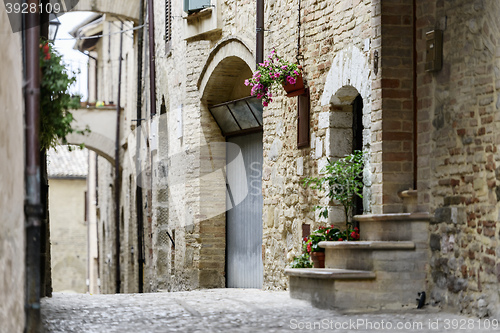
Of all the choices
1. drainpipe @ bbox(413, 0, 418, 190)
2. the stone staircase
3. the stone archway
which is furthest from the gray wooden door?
drainpipe @ bbox(413, 0, 418, 190)

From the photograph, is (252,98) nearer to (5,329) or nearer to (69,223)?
(5,329)

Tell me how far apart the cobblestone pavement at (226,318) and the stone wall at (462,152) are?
0.34 m

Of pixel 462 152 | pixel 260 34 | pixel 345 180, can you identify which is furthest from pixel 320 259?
pixel 260 34

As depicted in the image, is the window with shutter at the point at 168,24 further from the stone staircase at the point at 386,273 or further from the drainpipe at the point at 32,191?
the drainpipe at the point at 32,191

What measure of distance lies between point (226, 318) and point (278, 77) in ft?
11.2

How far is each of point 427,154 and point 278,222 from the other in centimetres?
309

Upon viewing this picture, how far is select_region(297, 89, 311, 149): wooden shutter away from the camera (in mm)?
9484

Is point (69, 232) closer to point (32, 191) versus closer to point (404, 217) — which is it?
point (404, 217)

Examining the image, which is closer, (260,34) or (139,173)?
(260,34)

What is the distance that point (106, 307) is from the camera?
7.84 m

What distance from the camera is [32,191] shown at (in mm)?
5324

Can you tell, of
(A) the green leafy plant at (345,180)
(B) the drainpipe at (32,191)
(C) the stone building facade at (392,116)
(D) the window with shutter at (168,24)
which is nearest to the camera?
(B) the drainpipe at (32,191)

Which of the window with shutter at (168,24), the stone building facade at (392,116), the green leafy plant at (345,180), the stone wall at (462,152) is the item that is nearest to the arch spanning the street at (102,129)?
the window with shutter at (168,24)

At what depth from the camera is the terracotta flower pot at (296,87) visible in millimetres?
9461
